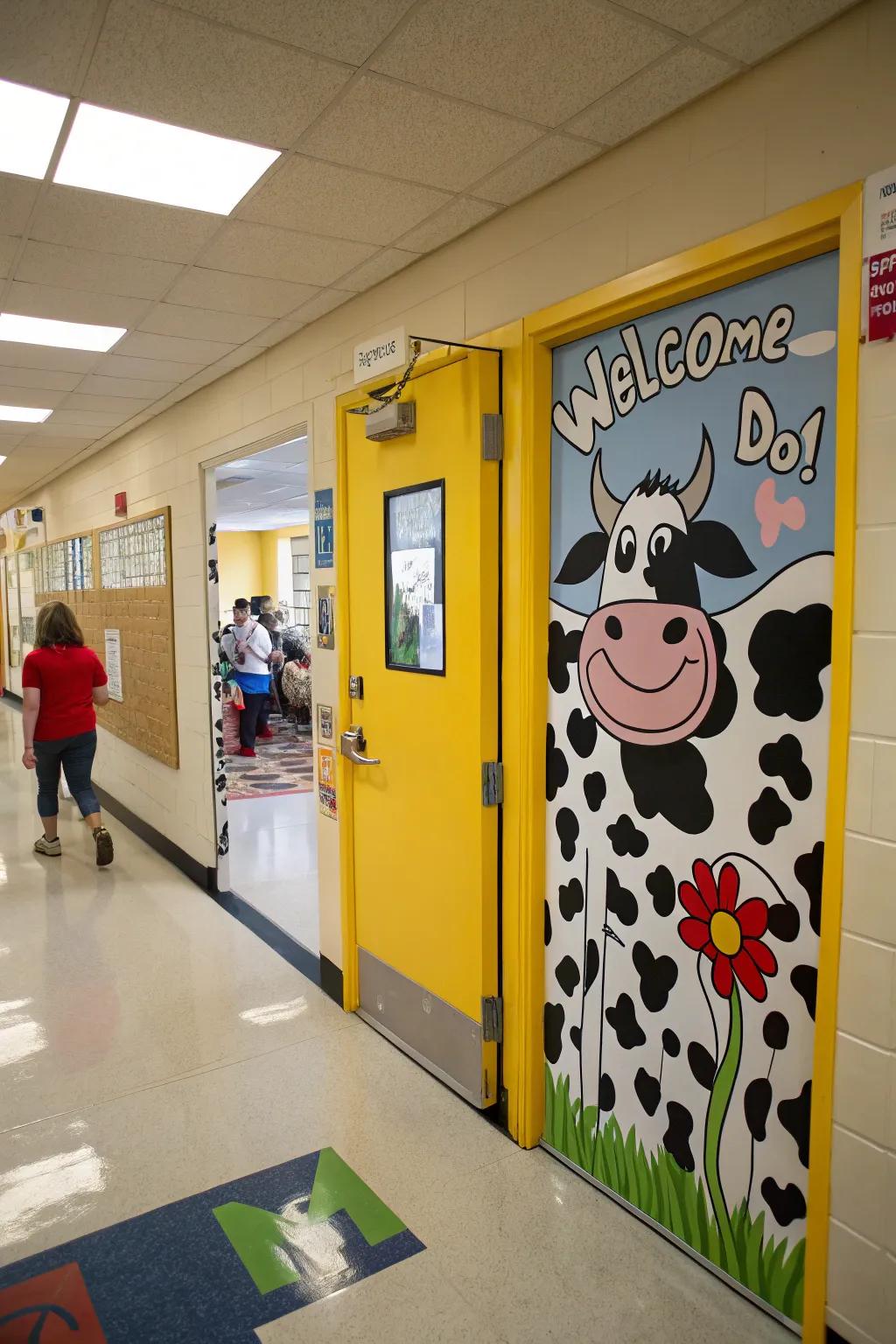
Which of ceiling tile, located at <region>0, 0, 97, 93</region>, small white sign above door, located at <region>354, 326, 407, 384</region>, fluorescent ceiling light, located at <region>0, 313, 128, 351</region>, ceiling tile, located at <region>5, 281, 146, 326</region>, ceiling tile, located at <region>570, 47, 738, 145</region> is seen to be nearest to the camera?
ceiling tile, located at <region>0, 0, 97, 93</region>

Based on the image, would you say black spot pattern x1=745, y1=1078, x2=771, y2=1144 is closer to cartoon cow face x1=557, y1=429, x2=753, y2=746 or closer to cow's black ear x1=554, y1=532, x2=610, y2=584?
cartoon cow face x1=557, y1=429, x2=753, y2=746

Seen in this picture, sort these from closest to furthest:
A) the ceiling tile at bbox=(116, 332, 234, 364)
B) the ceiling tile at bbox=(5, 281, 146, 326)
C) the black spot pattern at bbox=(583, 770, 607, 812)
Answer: the black spot pattern at bbox=(583, 770, 607, 812) < the ceiling tile at bbox=(5, 281, 146, 326) < the ceiling tile at bbox=(116, 332, 234, 364)

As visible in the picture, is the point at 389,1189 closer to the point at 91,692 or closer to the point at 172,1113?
the point at 172,1113

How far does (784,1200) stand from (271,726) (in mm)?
8985

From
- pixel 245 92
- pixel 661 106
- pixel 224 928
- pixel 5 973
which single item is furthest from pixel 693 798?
pixel 5 973

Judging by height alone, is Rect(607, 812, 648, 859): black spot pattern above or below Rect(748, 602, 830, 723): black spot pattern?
below

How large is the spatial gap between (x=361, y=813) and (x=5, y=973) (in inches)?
72.3

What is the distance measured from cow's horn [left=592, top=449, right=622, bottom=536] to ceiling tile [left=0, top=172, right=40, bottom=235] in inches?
63.7

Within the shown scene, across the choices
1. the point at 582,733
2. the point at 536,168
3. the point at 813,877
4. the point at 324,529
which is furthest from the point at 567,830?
the point at 536,168

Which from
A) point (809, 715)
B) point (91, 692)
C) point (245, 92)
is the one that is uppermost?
point (245, 92)

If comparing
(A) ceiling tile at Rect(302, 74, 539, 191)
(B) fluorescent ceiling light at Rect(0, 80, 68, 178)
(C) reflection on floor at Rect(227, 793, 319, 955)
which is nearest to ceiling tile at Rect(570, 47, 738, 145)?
(A) ceiling tile at Rect(302, 74, 539, 191)

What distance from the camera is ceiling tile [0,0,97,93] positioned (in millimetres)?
1504

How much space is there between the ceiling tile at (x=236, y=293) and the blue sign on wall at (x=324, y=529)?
0.69m

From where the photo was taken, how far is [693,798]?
2023 millimetres
